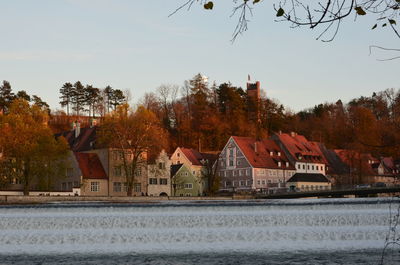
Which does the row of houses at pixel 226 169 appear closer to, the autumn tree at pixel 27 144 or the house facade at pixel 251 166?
the house facade at pixel 251 166

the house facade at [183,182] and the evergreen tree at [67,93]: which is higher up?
the evergreen tree at [67,93]

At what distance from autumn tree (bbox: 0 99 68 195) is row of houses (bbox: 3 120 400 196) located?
7.59m

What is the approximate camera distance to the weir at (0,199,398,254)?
90.9 feet

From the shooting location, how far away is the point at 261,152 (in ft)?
373

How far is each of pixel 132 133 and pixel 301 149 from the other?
44174 mm

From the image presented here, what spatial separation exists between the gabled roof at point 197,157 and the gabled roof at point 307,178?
13924 millimetres

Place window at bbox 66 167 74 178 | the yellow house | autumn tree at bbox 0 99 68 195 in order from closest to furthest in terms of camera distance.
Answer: autumn tree at bbox 0 99 68 195 < window at bbox 66 167 74 178 < the yellow house

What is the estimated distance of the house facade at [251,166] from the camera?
357 ft

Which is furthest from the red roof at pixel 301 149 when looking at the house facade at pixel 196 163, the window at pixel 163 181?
the window at pixel 163 181

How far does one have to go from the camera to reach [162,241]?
30.8 meters

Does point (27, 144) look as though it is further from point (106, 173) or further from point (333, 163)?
point (333, 163)

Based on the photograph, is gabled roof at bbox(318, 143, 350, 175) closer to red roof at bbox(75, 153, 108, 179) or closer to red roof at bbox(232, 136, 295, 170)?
red roof at bbox(232, 136, 295, 170)

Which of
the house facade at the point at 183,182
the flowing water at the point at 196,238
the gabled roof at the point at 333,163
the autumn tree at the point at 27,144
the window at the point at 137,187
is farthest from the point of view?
the gabled roof at the point at 333,163

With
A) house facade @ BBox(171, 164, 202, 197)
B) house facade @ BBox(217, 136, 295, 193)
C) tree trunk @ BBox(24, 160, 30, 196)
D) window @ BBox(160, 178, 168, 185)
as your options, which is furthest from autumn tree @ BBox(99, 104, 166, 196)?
house facade @ BBox(217, 136, 295, 193)
